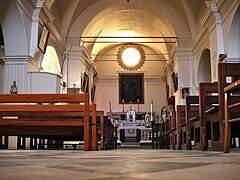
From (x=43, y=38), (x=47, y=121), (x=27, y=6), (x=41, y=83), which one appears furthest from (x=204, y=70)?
(x=47, y=121)


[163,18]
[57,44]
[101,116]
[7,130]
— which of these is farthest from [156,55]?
[7,130]

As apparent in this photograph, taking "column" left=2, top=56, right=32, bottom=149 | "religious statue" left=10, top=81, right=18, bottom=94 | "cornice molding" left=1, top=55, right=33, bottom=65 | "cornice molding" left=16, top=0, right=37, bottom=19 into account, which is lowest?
"religious statue" left=10, top=81, right=18, bottom=94

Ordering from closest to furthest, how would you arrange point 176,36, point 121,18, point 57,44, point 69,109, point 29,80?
point 69,109
point 29,80
point 57,44
point 176,36
point 121,18

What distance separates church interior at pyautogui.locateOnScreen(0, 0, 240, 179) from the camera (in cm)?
336

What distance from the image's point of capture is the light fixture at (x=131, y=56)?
852 inches

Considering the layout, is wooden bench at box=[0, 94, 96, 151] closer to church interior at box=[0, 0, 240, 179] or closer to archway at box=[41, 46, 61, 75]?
church interior at box=[0, 0, 240, 179]

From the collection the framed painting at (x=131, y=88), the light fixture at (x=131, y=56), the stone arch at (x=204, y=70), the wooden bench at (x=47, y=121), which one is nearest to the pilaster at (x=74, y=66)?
the stone arch at (x=204, y=70)

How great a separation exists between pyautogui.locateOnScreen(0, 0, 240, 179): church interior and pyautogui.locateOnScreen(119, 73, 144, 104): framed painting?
0.06m

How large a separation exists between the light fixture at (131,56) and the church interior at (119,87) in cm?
6

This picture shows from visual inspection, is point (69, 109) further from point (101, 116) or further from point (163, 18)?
point (163, 18)

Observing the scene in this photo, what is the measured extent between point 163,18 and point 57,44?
4533 millimetres

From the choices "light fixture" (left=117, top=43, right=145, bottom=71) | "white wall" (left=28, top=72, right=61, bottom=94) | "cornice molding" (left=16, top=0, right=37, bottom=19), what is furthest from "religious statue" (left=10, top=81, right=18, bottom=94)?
"light fixture" (left=117, top=43, right=145, bottom=71)

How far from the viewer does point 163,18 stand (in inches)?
611

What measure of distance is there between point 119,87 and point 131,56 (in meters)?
1.92
